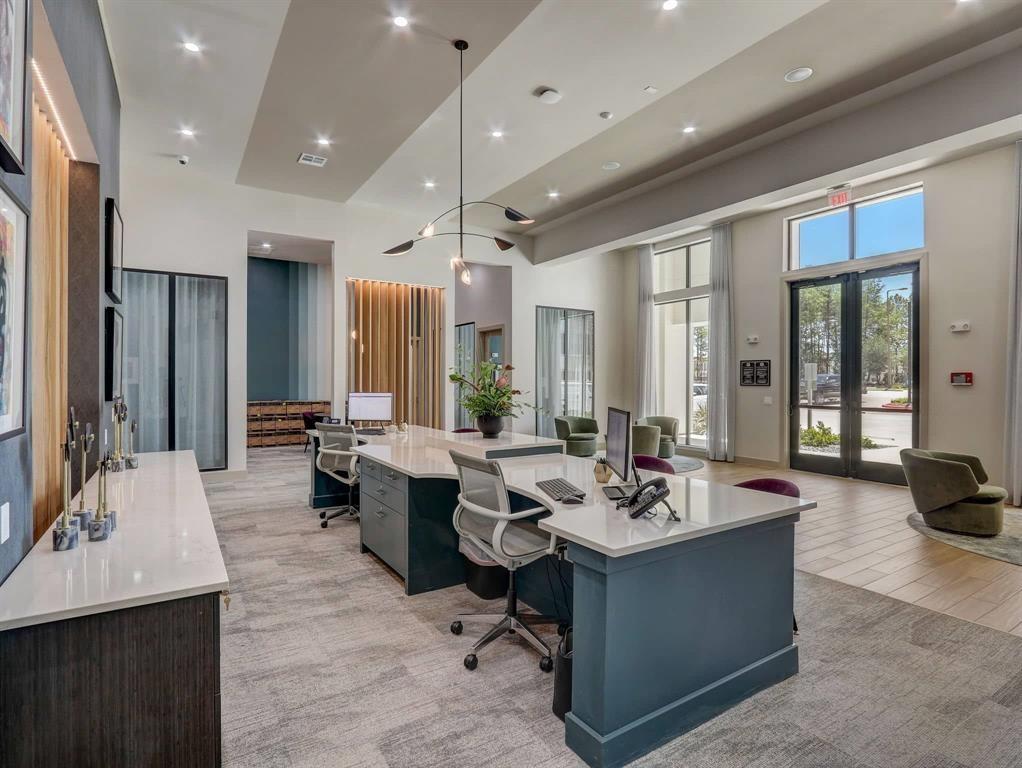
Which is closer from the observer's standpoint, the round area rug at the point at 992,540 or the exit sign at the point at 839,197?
the round area rug at the point at 992,540

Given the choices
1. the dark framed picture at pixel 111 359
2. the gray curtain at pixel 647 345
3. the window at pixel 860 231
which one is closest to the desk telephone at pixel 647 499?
the dark framed picture at pixel 111 359

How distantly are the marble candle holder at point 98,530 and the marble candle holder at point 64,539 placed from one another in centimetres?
5

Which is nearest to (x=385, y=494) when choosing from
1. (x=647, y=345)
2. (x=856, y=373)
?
(x=856, y=373)

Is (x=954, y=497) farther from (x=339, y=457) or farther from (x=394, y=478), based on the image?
(x=339, y=457)

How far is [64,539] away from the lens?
1817 mm

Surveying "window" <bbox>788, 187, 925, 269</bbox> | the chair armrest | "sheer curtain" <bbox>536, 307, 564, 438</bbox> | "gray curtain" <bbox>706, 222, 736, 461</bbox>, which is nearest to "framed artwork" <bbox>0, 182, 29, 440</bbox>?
the chair armrest

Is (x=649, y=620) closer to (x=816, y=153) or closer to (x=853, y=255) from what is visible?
(x=816, y=153)

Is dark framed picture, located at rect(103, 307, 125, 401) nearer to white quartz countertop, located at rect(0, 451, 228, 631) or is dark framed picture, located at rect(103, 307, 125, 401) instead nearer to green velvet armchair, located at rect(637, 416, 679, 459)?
white quartz countertop, located at rect(0, 451, 228, 631)

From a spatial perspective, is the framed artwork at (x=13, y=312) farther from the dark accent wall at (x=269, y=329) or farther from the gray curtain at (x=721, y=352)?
the dark accent wall at (x=269, y=329)

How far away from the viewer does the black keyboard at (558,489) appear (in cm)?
259

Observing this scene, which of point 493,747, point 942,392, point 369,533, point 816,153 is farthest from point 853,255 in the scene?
point 493,747

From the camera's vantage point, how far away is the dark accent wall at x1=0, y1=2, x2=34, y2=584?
5.19 ft

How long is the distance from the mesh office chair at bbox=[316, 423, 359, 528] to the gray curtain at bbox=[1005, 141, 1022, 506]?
6652 mm

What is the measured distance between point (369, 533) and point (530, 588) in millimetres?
1415
